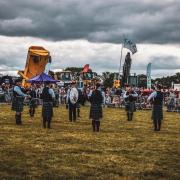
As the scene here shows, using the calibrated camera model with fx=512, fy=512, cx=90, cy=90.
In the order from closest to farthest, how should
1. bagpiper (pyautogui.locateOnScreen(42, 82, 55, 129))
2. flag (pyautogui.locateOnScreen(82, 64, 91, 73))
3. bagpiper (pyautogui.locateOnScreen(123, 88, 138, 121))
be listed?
1. bagpiper (pyautogui.locateOnScreen(42, 82, 55, 129))
2. bagpiper (pyautogui.locateOnScreen(123, 88, 138, 121))
3. flag (pyautogui.locateOnScreen(82, 64, 91, 73))

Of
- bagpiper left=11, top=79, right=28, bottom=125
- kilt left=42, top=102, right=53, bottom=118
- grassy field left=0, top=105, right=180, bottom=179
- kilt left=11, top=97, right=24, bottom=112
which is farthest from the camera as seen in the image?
kilt left=11, top=97, right=24, bottom=112

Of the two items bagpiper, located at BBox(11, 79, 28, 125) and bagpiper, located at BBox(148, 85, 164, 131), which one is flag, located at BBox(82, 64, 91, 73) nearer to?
bagpiper, located at BBox(11, 79, 28, 125)

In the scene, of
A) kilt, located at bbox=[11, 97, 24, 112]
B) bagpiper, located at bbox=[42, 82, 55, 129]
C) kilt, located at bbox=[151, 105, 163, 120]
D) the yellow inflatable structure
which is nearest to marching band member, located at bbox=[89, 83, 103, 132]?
bagpiper, located at bbox=[42, 82, 55, 129]

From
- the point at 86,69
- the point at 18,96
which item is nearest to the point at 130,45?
the point at 86,69

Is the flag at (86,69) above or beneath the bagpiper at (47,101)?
above

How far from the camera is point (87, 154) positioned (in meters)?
11.3

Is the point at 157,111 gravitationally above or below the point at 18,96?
below

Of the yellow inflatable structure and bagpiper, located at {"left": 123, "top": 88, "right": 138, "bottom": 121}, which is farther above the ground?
the yellow inflatable structure

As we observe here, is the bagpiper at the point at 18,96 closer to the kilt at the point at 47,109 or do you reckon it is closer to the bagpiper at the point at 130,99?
the kilt at the point at 47,109

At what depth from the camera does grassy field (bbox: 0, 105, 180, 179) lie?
9.07 meters

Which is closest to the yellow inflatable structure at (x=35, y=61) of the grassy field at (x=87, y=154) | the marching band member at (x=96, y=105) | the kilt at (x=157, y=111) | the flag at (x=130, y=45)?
the flag at (x=130, y=45)

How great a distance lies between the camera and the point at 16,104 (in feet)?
60.0

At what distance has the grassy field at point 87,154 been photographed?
907cm

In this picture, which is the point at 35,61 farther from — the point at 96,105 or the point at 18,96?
the point at 96,105
